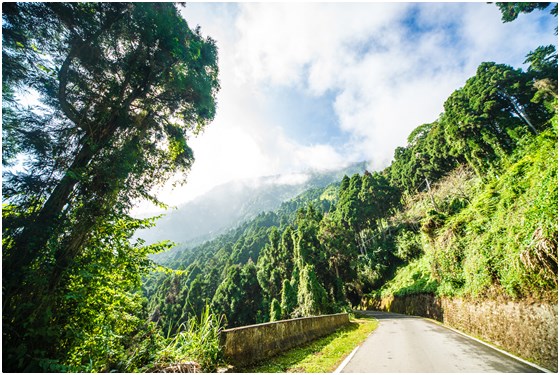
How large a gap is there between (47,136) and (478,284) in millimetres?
15137

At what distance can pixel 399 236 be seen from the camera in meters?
34.4

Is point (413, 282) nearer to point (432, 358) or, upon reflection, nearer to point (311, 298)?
point (311, 298)

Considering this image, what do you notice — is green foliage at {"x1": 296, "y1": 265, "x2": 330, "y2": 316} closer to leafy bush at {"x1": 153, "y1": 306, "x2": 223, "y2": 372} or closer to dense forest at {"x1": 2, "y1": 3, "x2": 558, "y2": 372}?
dense forest at {"x1": 2, "y1": 3, "x2": 558, "y2": 372}

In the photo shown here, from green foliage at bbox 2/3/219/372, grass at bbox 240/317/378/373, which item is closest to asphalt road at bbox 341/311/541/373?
grass at bbox 240/317/378/373

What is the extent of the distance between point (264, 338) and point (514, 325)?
7.48 meters

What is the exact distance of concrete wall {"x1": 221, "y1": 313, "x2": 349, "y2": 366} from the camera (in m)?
5.61

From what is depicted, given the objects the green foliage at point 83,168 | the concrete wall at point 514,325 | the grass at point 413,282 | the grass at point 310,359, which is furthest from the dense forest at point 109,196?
the grass at point 413,282

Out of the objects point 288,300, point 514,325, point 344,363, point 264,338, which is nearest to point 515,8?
point 514,325

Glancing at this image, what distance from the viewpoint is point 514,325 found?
7.43 m

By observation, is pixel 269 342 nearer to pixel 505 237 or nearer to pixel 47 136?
pixel 47 136

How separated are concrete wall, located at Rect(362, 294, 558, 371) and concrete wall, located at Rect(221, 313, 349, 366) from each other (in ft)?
21.2

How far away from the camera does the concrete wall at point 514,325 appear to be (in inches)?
234

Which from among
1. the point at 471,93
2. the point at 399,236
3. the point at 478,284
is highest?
the point at 471,93

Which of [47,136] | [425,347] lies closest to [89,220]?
[47,136]
